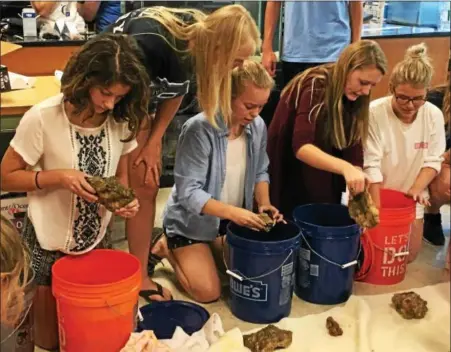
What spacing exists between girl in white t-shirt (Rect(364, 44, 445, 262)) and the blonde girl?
599 millimetres

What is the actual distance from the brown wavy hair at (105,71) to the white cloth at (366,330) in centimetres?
68

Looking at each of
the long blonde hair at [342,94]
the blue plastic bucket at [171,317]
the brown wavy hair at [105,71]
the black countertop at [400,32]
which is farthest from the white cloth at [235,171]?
the black countertop at [400,32]

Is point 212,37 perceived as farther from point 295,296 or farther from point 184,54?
point 295,296

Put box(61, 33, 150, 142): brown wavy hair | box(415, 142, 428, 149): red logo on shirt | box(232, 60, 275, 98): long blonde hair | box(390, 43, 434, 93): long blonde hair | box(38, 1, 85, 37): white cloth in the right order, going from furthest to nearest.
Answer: box(38, 1, 85, 37): white cloth
box(415, 142, 428, 149): red logo on shirt
box(390, 43, 434, 93): long blonde hair
box(232, 60, 275, 98): long blonde hair
box(61, 33, 150, 142): brown wavy hair

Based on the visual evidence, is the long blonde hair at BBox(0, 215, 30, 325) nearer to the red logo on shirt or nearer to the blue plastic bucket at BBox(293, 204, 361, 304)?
the blue plastic bucket at BBox(293, 204, 361, 304)

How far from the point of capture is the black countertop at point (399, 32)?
10.1ft

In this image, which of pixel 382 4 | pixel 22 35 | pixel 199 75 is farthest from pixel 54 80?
pixel 382 4

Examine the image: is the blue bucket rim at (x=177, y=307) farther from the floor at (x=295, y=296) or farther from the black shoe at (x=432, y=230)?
the black shoe at (x=432, y=230)

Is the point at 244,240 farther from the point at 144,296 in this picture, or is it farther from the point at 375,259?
the point at 375,259

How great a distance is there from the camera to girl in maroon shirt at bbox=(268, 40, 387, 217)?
6.58ft

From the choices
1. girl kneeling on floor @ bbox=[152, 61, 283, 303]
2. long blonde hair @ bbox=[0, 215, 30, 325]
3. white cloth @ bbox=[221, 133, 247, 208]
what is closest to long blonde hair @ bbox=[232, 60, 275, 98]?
girl kneeling on floor @ bbox=[152, 61, 283, 303]

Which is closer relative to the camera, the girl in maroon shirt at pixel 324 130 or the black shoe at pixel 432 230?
the girl in maroon shirt at pixel 324 130

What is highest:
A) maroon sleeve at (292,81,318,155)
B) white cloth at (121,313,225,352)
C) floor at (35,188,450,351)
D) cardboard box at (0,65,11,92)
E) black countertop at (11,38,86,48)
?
black countertop at (11,38,86,48)

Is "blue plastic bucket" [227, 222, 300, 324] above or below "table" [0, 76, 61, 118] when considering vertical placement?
below
